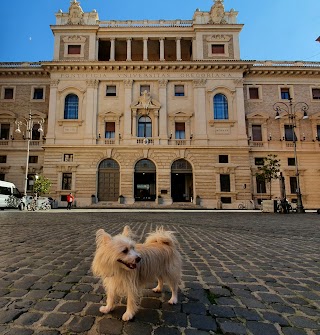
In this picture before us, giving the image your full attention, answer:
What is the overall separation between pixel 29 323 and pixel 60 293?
0.62m

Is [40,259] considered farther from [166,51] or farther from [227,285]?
[166,51]

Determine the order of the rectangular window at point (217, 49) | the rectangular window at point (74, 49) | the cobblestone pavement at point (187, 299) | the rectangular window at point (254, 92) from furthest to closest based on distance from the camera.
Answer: the rectangular window at point (254, 92)
the rectangular window at point (217, 49)
the rectangular window at point (74, 49)
the cobblestone pavement at point (187, 299)

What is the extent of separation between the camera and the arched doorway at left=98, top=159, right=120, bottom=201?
26.0 meters

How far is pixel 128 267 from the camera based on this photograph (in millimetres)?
1905

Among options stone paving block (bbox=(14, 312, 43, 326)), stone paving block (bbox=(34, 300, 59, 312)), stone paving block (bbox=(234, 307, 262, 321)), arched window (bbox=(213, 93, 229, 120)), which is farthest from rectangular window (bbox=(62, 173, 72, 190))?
stone paving block (bbox=(234, 307, 262, 321))

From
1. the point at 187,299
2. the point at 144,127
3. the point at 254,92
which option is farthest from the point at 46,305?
the point at 254,92

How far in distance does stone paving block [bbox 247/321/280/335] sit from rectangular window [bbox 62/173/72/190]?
86.3 ft

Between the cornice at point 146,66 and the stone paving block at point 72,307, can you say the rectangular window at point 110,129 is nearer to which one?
the cornice at point 146,66

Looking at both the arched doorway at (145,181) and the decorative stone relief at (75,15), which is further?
the decorative stone relief at (75,15)

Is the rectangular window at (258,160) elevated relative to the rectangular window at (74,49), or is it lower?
lower

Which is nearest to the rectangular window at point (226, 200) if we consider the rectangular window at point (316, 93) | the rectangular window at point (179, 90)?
the rectangular window at point (179, 90)

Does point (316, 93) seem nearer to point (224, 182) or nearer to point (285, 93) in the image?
Answer: point (285, 93)

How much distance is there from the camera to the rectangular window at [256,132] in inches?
1115

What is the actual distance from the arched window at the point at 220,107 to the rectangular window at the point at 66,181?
58.9ft
